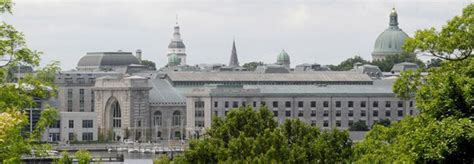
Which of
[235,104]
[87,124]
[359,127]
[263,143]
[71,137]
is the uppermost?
[235,104]

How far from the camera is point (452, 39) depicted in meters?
43.7

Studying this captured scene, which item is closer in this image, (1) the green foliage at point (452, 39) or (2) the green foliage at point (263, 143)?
(1) the green foliage at point (452, 39)

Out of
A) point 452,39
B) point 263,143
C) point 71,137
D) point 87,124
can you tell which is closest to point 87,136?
point 87,124

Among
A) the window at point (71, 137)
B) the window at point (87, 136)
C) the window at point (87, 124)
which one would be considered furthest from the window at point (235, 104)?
the window at point (71, 137)

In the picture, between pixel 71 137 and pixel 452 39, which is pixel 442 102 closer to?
pixel 452 39

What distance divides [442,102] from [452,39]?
10.1 feet

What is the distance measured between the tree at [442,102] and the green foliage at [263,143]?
16.4 metres

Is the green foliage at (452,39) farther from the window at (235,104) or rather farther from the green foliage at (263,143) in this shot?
the window at (235,104)

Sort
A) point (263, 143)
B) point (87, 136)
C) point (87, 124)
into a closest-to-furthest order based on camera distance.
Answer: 1. point (263, 143)
2. point (87, 136)
3. point (87, 124)

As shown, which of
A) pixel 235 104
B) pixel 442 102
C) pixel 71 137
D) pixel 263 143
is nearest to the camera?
pixel 442 102

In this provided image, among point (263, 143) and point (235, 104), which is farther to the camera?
point (235, 104)

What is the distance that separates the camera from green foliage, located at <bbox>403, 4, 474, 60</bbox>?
43625 millimetres

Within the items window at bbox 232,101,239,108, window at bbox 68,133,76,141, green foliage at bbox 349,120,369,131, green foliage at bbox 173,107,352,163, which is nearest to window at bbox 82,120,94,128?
window at bbox 68,133,76,141

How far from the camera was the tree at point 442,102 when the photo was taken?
39.3 m
